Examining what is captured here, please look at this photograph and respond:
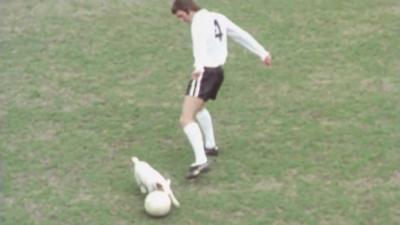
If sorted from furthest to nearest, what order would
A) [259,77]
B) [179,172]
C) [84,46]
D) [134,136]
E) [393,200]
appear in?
[84,46] < [259,77] < [134,136] < [179,172] < [393,200]

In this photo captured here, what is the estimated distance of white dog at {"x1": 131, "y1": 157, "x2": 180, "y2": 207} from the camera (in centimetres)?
700

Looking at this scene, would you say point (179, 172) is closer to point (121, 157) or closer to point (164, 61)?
point (121, 157)

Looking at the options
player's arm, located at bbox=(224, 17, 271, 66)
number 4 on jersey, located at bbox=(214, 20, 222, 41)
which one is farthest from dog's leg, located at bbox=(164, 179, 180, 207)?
player's arm, located at bbox=(224, 17, 271, 66)

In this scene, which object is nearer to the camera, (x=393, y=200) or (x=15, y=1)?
(x=393, y=200)

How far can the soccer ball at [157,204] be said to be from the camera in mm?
6871

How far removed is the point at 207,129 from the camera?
770 centimetres

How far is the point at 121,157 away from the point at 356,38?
354 cm

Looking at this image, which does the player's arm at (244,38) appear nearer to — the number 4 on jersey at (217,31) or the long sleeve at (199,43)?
the number 4 on jersey at (217,31)

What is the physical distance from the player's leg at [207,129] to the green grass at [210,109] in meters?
0.11

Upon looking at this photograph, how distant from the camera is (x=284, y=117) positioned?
845 centimetres

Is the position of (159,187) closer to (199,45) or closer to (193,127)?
(193,127)

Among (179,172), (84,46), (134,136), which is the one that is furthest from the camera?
(84,46)

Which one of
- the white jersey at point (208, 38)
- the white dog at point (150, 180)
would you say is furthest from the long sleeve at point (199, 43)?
the white dog at point (150, 180)

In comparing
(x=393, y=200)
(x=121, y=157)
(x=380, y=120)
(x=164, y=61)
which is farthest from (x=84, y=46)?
(x=393, y=200)
